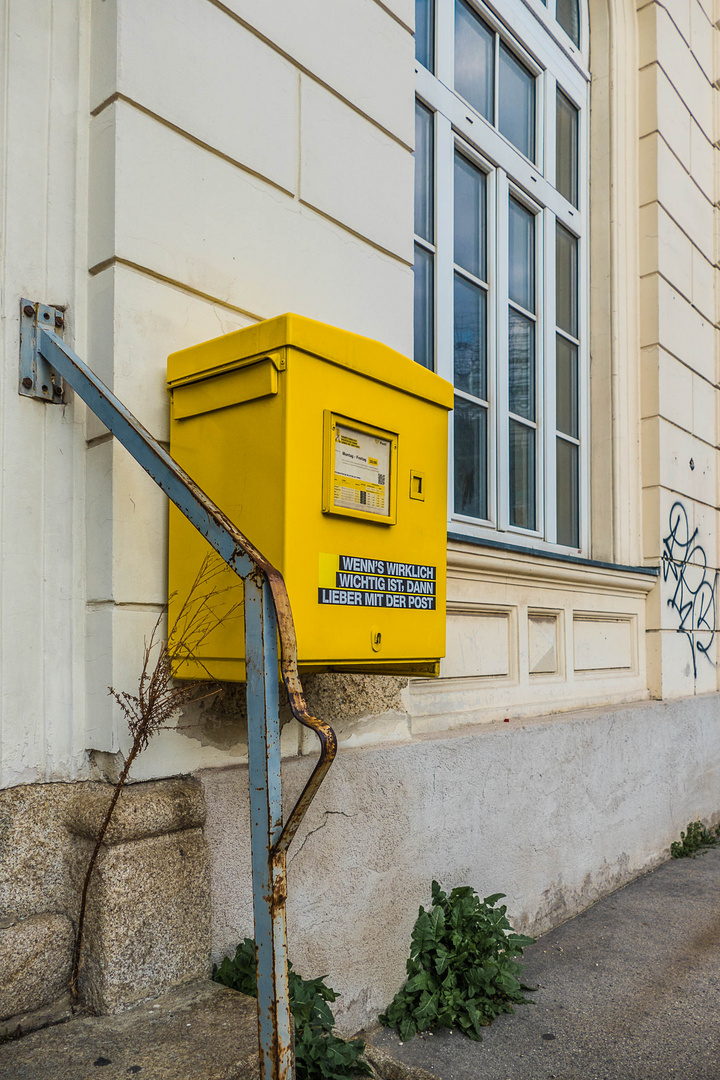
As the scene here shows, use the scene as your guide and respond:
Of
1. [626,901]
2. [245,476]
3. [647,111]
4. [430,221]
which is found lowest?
[626,901]

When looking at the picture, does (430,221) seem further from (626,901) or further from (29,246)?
(626,901)

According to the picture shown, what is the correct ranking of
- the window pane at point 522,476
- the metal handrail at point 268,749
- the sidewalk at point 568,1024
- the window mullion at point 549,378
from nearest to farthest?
the metal handrail at point 268,749 → the sidewalk at point 568,1024 → the window pane at point 522,476 → the window mullion at point 549,378

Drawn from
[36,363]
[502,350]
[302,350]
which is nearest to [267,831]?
[302,350]

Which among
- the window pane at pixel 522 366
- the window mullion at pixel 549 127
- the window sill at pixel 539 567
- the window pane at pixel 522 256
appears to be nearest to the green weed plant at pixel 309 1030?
the window sill at pixel 539 567

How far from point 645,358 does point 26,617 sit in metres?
4.26

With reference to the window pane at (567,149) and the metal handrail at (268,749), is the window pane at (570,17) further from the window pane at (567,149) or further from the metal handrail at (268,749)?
the metal handrail at (268,749)

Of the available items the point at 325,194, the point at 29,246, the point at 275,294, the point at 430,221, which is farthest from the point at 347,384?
the point at 430,221

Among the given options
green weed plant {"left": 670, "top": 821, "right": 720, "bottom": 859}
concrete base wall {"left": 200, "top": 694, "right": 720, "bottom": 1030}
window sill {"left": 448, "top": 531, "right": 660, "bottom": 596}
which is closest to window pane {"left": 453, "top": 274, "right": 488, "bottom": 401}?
window sill {"left": 448, "top": 531, "right": 660, "bottom": 596}

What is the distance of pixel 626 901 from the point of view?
13.5ft

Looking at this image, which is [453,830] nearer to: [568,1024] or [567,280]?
[568,1024]

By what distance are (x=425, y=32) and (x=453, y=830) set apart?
3445mm

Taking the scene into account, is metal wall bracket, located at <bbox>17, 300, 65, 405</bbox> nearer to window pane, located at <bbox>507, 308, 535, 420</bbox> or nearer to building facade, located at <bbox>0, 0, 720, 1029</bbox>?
building facade, located at <bbox>0, 0, 720, 1029</bbox>

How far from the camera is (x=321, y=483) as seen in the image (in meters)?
1.91

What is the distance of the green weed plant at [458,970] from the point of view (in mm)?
2805
